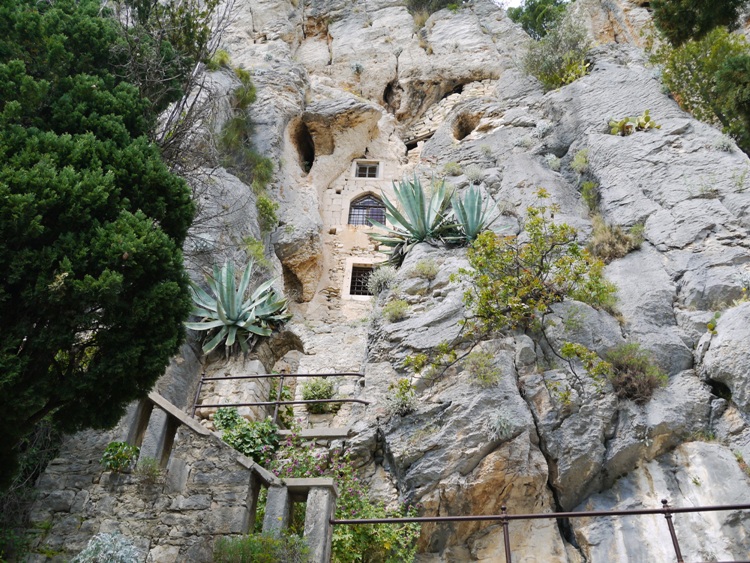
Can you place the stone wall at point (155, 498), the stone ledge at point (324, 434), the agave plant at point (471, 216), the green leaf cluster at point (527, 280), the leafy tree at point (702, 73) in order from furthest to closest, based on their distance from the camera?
the leafy tree at point (702, 73)
the agave plant at point (471, 216)
the green leaf cluster at point (527, 280)
the stone ledge at point (324, 434)
the stone wall at point (155, 498)

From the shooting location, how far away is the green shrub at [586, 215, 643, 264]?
11.3 m

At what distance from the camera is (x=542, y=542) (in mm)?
7434

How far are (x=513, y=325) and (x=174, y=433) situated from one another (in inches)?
195

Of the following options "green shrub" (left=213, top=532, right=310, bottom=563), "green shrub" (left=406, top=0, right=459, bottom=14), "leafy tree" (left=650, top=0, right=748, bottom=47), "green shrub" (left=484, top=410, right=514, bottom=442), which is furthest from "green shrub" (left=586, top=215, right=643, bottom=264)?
"green shrub" (left=406, top=0, right=459, bottom=14)

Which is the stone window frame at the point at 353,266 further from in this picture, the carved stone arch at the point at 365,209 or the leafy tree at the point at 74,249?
the leafy tree at the point at 74,249

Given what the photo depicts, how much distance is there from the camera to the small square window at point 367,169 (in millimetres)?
18328

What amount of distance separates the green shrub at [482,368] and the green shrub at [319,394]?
8.45 ft

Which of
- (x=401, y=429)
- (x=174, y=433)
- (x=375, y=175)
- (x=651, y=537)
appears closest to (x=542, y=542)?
(x=651, y=537)

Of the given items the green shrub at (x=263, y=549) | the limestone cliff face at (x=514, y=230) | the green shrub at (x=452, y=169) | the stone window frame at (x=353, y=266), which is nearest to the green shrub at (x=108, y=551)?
the green shrub at (x=263, y=549)

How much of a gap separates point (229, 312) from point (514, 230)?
5679mm

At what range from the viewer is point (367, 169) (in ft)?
60.5

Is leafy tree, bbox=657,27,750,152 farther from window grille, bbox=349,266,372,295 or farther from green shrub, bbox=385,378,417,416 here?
green shrub, bbox=385,378,417,416

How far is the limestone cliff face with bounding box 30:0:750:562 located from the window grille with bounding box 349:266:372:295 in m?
0.23

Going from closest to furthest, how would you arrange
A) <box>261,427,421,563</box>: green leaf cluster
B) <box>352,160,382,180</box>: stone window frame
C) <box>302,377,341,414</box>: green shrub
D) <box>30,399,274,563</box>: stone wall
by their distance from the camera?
<box>30,399,274,563</box>: stone wall → <box>261,427,421,563</box>: green leaf cluster → <box>302,377,341,414</box>: green shrub → <box>352,160,382,180</box>: stone window frame
